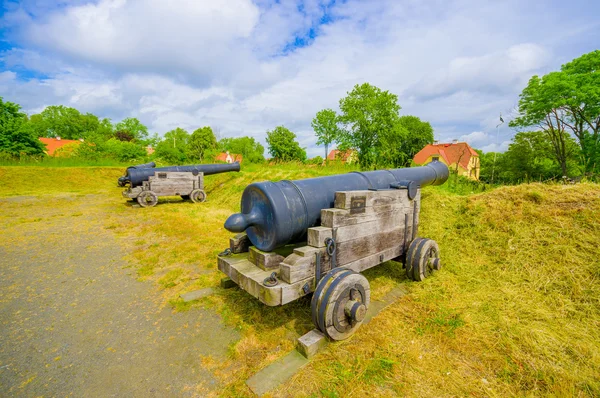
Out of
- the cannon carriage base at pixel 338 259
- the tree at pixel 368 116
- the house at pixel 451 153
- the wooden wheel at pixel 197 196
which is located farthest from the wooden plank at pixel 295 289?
the house at pixel 451 153

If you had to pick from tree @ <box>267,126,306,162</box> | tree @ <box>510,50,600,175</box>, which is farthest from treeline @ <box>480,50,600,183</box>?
tree @ <box>267,126,306,162</box>

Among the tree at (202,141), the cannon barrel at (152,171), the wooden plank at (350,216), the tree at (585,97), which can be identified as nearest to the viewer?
the wooden plank at (350,216)

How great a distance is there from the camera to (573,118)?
58.5 ft

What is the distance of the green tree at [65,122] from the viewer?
5678 cm

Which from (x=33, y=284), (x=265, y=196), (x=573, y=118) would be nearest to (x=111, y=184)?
(x=33, y=284)

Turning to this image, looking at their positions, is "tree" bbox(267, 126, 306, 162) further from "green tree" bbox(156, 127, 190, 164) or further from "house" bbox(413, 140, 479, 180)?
"house" bbox(413, 140, 479, 180)

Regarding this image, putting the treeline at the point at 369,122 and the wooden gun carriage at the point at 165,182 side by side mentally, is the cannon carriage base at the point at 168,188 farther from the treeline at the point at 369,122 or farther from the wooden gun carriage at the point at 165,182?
the treeline at the point at 369,122

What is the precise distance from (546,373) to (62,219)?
1148 centimetres

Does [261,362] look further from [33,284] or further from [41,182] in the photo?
[41,182]

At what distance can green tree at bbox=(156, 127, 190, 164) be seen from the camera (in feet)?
137

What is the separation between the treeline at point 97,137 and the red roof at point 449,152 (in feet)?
80.7

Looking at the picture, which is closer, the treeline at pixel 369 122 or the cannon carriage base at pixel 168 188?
the cannon carriage base at pixel 168 188

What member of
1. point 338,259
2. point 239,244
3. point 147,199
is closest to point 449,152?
point 147,199

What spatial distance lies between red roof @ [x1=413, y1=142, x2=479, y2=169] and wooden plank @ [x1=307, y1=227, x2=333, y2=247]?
36.5 m
